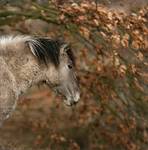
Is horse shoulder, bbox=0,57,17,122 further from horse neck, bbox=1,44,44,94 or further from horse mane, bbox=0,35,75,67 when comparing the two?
horse mane, bbox=0,35,75,67

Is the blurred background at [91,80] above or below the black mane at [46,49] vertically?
below

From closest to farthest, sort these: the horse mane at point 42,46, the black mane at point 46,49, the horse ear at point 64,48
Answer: the horse mane at point 42,46 → the black mane at point 46,49 → the horse ear at point 64,48

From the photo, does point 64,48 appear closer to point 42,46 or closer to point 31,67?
point 42,46

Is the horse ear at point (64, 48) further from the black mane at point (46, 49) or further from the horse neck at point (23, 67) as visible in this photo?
the horse neck at point (23, 67)

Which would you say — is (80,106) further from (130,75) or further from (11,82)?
(11,82)

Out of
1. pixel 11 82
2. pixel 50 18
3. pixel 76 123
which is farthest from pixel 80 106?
pixel 11 82

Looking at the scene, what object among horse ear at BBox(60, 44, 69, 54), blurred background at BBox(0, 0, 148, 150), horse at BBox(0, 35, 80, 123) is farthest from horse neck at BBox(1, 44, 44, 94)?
blurred background at BBox(0, 0, 148, 150)

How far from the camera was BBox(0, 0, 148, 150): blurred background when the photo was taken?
46.5 feet

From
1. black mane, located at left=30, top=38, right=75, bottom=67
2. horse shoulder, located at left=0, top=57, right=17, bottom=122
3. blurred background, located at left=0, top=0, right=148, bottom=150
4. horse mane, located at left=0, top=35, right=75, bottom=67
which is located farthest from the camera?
blurred background, located at left=0, top=0, right=148, bottom=150

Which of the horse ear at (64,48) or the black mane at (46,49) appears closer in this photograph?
the black mane at (46,49)

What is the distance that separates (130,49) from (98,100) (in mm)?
1667

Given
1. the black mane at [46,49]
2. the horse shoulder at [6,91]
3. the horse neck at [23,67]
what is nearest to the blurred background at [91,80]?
the black mane at [46,49]

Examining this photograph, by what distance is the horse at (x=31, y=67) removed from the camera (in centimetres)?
985

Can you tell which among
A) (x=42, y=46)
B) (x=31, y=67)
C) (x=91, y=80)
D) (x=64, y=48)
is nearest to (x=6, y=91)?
(x=31, y=67)
